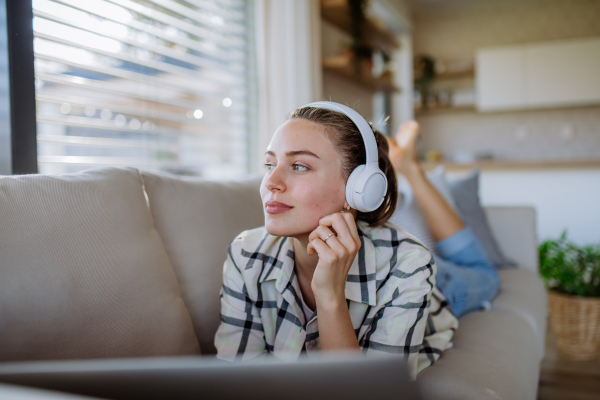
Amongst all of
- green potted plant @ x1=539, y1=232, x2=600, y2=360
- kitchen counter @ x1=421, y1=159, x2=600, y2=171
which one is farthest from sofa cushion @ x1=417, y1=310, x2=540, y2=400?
kitchen counter @ x1=421, y1=159, x2=600, y2=171

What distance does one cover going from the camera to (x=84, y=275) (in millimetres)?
810

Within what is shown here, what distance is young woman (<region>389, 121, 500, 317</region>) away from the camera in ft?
5.20

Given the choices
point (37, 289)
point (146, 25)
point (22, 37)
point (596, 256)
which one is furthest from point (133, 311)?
point (596, 256)

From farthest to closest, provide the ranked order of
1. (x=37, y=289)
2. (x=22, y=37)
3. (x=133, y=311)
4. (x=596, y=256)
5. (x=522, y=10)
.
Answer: (x=522, y=10), (x=596, y=256), (x=22, y=37), (x=133, y=311), (x=37, y=289)

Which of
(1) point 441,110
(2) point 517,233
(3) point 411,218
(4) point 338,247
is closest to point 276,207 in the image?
(4) point 338,247

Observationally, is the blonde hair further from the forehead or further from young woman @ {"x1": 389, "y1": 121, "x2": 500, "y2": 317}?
young woman @ {"x1": 389, "y1": 121, "x2": 500, "y2": 317}

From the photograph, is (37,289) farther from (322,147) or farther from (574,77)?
(574,77)

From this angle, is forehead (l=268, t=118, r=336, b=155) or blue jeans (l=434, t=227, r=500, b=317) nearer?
forehead (l=268, t=118, r=336, b=155)

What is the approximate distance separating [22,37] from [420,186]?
1.48 meters

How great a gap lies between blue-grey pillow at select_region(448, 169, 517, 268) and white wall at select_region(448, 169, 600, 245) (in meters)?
1.97

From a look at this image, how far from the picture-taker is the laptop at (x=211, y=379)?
328 mm

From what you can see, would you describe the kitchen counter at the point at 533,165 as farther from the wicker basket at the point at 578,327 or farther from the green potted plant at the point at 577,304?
the wicker basket at the point at 578,327

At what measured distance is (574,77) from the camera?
190 inches

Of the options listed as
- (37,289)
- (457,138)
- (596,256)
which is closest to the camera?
(37,289)
